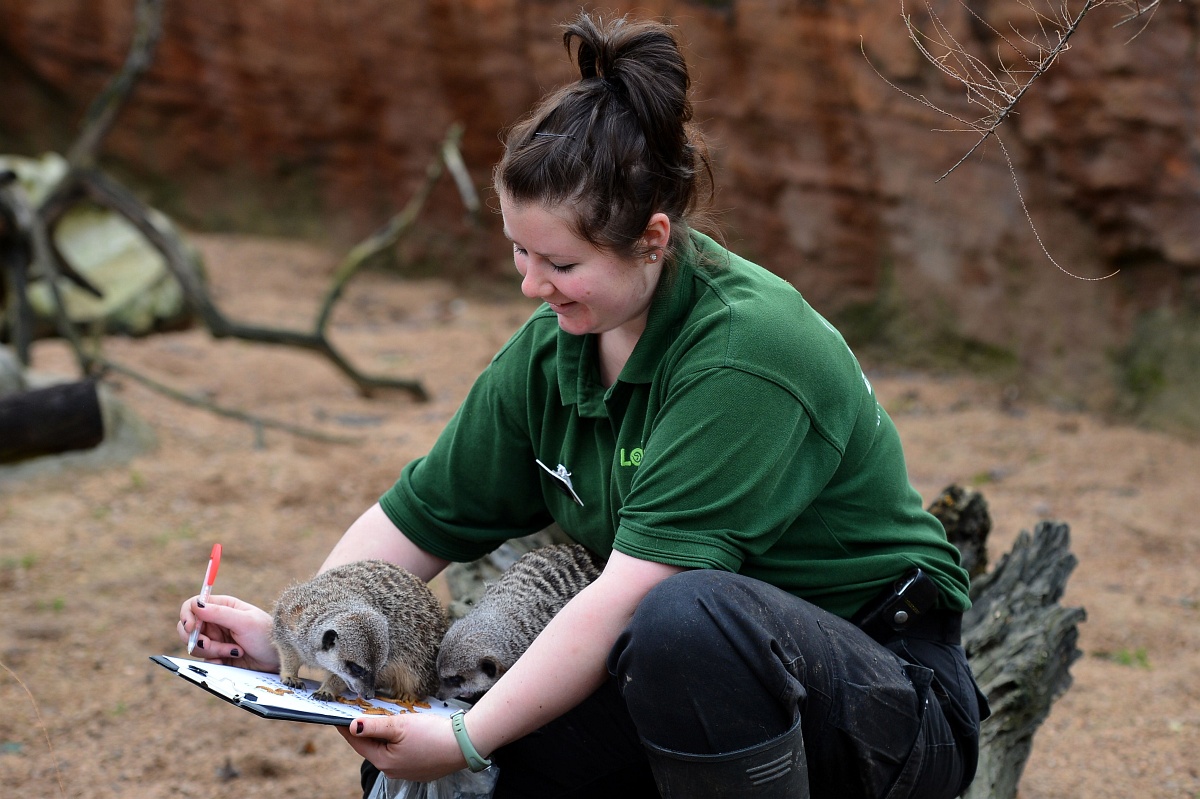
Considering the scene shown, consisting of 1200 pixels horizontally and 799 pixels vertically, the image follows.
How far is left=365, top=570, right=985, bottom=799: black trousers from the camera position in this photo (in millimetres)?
1614

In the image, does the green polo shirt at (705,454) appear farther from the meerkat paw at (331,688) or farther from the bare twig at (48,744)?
the bare twig at (48,744)

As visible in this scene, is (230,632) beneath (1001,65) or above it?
beneath

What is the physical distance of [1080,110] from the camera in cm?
502

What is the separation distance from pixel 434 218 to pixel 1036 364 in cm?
434

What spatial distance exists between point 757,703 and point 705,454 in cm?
37

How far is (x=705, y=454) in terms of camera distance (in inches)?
66.9

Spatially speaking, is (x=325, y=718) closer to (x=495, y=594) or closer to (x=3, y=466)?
(x=495, y=594)

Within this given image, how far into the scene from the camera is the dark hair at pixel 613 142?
1.74 meters

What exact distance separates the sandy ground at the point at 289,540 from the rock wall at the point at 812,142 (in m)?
0.48

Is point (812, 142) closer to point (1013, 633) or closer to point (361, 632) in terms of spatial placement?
point (1013, 633)

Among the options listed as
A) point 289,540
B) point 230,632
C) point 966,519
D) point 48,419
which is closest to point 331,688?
point 230,632

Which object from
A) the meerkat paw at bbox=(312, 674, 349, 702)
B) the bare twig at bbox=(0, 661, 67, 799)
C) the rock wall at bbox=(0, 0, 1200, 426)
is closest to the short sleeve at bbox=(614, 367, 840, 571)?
the meerkat paw at bbox=(312, 674, 349, 702)

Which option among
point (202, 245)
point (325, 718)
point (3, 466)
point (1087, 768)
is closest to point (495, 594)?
point (325, 718)

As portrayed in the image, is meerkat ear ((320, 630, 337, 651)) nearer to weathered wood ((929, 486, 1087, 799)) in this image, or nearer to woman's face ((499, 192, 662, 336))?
woman's face ((499, 192, 662, 336))
